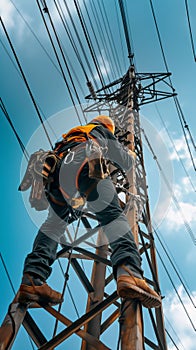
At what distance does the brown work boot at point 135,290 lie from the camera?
212 cm

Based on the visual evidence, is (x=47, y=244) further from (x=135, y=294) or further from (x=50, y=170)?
(x=135, y=294)

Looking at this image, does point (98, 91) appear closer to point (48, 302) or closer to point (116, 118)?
point (116, 118)

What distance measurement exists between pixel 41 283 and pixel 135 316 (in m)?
0.87

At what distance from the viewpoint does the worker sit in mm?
2297

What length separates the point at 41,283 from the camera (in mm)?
2592

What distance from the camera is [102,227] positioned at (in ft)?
8.98

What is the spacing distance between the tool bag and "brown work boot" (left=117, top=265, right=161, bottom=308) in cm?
134

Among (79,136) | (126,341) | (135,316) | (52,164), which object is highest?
(79,136)

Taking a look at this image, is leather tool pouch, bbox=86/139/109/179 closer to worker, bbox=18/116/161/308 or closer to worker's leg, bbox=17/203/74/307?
worker, bbox=18/116/161/308

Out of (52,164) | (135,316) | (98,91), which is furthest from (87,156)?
(98,91)

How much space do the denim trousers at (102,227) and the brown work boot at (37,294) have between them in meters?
0.11

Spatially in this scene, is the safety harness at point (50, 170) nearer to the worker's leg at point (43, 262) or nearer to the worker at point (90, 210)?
the worker at point (90, 210)

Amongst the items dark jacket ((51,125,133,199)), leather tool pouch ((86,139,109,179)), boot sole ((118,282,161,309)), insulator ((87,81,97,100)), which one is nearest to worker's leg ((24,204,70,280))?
dark jacket ((51,125,133,199))

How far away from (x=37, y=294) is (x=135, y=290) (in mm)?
855
